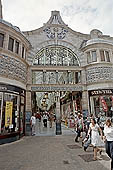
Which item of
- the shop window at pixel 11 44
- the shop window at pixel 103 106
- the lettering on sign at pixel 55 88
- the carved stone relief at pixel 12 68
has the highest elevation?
the shop window at pixel 11 44

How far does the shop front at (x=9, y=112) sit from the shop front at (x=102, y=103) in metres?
7.47

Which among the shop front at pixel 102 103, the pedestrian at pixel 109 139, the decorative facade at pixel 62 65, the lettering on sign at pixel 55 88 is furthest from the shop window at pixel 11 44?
the pedestrian at pixel 109 139

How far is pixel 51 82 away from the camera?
1414 centimetres

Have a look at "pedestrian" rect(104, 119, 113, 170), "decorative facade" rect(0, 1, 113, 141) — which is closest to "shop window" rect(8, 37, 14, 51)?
"decorative facade" rect(0, 1, 113, 141)

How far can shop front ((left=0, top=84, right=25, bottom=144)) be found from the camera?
30.6 ft

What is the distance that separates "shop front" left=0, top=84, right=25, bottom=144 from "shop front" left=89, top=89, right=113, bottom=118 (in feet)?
24.5

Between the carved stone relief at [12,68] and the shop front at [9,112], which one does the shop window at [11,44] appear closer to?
the carved stone relief at [12,68]

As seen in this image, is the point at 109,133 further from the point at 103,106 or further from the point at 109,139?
the point at 103,106

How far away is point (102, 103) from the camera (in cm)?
1331

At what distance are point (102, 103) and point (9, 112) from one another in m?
8.90

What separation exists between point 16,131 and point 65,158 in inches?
230

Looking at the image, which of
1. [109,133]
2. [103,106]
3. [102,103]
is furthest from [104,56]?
[109,133]

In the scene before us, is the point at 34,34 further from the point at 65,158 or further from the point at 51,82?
the point at 65,158

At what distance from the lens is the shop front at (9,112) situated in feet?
30.6
